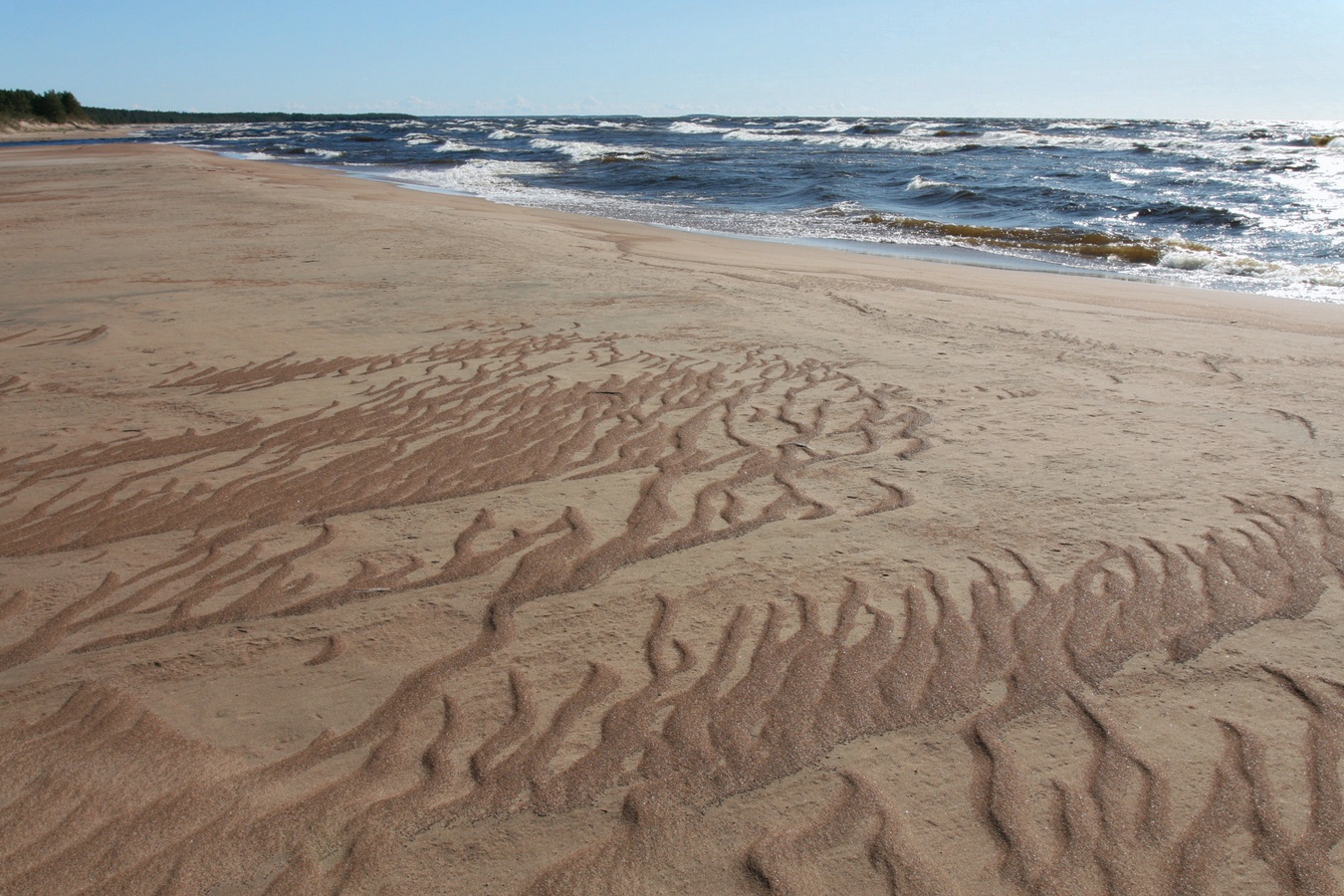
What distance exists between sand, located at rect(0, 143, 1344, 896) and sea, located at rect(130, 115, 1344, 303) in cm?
786

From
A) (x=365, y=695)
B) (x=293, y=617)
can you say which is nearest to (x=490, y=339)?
(x=293, y=617)

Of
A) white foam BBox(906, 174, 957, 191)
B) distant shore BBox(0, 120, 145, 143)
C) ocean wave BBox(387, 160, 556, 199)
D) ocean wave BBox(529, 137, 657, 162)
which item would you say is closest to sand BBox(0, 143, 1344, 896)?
ocean wave BBox(387, 160, 556, 199)

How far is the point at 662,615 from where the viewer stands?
3057 mm

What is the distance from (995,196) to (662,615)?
68.4 feet

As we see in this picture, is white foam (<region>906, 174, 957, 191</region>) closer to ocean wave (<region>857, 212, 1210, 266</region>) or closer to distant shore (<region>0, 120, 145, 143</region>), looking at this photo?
ocean wave (<region>857, 212, 1210, 266</region>)

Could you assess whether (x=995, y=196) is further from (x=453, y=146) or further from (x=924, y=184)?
(x=453, y=146)

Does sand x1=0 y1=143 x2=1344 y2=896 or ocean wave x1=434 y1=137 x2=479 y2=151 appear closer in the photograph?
sand x1=0 y1=143 x2=1344 y2=896

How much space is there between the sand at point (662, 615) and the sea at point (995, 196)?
786cm

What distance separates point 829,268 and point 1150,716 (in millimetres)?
8626

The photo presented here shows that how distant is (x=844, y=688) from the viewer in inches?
106

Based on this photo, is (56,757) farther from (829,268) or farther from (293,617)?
(829,268)

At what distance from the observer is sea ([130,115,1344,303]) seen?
45.1ft

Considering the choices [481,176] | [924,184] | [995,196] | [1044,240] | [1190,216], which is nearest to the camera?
[1044,240]

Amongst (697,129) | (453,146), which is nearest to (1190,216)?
(453,146)
